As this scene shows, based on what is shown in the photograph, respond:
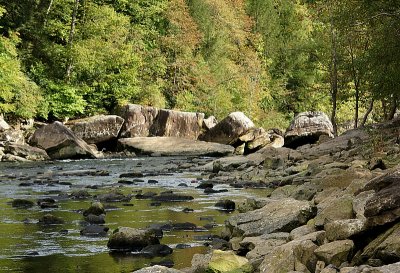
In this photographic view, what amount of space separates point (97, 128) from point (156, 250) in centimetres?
2746

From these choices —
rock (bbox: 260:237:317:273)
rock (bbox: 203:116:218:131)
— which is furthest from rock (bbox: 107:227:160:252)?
rock (bbox: 203:116:218:131)

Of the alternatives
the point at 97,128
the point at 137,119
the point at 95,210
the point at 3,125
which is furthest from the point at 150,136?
the point at 95,210

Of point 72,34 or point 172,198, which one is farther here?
point 72,34

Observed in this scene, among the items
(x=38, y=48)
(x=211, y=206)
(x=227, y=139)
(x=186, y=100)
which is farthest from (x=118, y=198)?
(x=186, y=100)

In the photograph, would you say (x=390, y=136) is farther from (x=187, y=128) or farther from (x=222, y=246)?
(x=187, y=128)

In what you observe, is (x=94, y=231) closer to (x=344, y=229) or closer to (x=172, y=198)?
(x=172, y=198)

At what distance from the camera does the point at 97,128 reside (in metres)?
36.5

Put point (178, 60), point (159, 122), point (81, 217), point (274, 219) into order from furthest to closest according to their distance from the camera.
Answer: point (178, 60) → point (159, 122) → point (81, 217) → point (274, 219)

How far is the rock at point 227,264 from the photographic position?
Answer: 737cm

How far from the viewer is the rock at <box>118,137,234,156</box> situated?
112 ft

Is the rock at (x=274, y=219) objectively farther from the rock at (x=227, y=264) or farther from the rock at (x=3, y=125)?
the rock at (x=3, y=125)

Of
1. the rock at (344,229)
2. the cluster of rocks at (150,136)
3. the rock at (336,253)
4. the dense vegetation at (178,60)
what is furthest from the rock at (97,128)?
→ the rock at (336,253)

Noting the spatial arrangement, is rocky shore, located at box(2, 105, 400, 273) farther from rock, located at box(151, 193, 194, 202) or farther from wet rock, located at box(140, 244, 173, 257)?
rock, located at box(151, 193, 194, 202)

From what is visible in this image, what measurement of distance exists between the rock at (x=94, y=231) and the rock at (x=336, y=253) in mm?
5291
